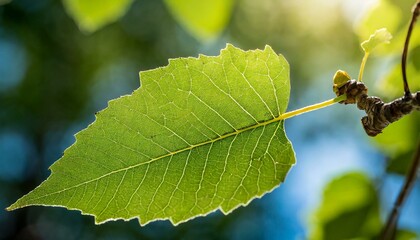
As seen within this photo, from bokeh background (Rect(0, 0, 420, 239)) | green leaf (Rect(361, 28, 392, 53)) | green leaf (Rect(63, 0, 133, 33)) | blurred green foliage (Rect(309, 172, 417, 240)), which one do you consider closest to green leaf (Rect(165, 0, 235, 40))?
green leaf (Rect(63, 0, 133, 33))

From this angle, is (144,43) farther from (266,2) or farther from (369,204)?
(369,204)

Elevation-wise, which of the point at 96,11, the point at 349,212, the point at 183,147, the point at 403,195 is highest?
the point at 96,11

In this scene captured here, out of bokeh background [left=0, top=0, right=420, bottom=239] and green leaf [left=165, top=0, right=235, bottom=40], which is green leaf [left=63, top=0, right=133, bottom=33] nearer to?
green leaf [left=165, top=0, right=235, bottom=40]

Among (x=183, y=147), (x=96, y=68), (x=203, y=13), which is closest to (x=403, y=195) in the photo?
(x=183, y=147)

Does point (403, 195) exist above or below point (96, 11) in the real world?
below

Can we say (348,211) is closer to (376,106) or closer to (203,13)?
(203,13)

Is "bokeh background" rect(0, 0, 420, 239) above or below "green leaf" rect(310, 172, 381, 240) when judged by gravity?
above
